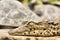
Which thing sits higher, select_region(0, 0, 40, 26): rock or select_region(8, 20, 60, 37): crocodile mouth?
select_region(0, 0, 40, 26): rock

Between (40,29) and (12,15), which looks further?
(12,15)

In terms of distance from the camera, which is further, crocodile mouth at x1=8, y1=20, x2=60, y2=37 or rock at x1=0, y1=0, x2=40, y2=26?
rock at x1=0, y1=0, x2=40, y2=26

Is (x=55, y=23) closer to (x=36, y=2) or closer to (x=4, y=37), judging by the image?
(x=4, y=37)

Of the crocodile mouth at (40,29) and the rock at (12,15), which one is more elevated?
the rock at (12,15)

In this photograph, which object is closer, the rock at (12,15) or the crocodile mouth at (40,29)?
the crocodile mouth at (40,29)
